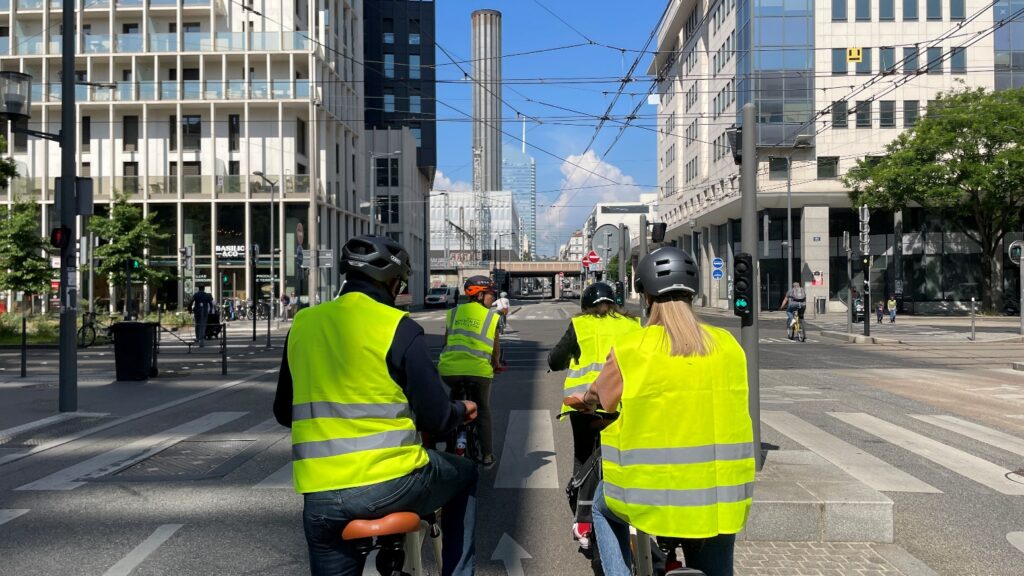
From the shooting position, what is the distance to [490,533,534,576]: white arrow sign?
15.3 ft

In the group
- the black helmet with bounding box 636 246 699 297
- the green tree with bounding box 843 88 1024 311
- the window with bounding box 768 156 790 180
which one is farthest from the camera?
the window with bounding box 768 156 790 180

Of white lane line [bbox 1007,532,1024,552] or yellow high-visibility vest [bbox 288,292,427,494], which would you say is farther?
white lane line [bbox 1007,532,1024,552]

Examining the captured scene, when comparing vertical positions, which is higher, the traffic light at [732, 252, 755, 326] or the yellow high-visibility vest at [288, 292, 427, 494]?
the traffic light at [732, 252, 755, 326]

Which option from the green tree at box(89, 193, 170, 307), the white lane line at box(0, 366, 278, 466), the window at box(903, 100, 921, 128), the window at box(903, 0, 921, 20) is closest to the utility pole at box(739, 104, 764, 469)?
the white lane line at box(0, 366, 278, 466)

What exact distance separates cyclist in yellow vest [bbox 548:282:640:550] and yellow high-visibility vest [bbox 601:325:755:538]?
6.75 ft

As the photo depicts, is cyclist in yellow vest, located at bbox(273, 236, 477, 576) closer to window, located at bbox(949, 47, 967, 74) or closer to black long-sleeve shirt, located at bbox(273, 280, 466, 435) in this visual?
black long-sleeve shirt, located at bbox(273, 280, 466, 435)

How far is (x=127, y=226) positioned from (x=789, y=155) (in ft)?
112

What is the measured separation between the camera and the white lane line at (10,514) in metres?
5.77

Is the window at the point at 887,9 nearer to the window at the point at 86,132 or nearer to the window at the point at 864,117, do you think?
the window at the point at 864,117

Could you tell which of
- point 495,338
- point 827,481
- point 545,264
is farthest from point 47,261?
point 545,264

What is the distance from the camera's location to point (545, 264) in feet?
386

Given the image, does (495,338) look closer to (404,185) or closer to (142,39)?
(142,39)

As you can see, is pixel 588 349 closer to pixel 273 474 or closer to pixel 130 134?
pixel 273 474

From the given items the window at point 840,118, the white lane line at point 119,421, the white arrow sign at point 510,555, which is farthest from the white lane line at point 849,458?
the window at point 840,118
